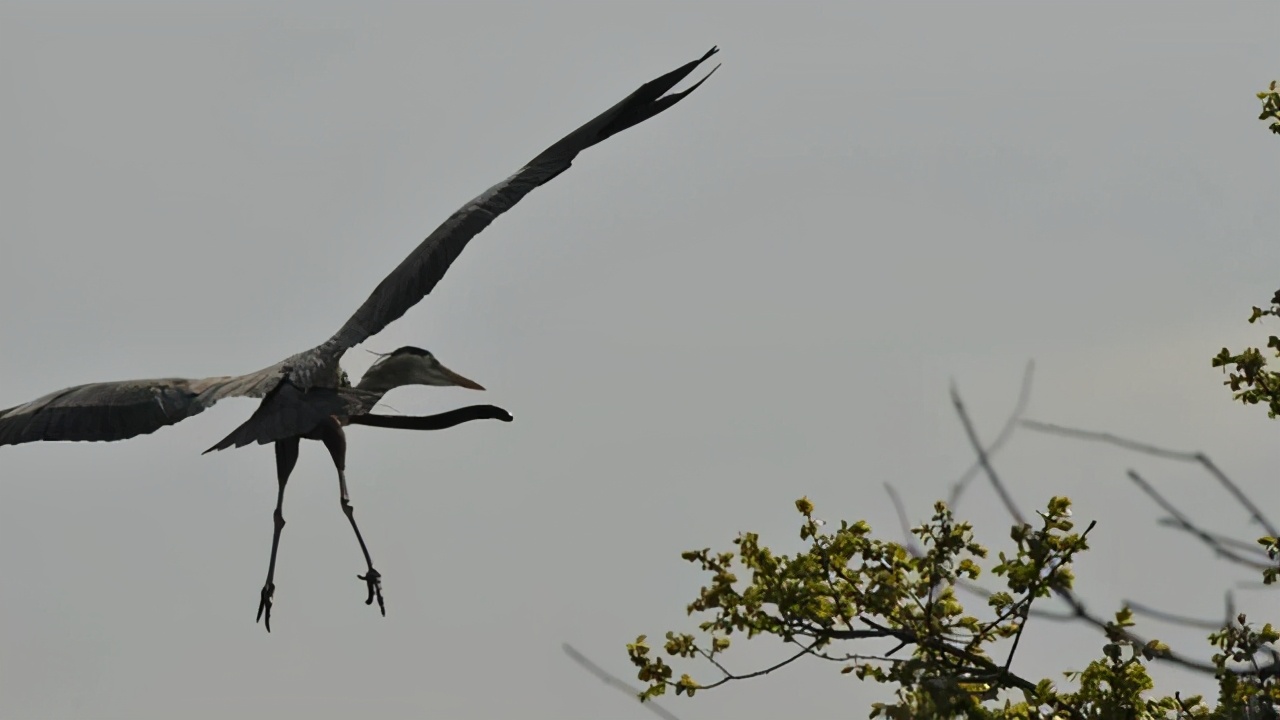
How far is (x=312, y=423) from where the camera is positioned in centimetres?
815

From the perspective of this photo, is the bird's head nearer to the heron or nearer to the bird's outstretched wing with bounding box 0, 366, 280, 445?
the heron

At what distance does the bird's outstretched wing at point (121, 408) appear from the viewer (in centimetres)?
851

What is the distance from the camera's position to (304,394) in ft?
27.2

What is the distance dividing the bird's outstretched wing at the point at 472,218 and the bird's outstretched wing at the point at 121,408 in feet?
1.74

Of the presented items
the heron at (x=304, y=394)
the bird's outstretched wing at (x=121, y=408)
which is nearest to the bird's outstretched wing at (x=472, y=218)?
the heron at (x=304, y=394)

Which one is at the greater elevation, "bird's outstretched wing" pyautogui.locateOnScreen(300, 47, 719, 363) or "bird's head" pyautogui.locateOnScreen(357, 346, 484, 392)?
"bird's outstretched wing" pyautogui.locateOnScreen(300, 47, 719, 363)

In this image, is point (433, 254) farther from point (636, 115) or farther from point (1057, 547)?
point (1057, 547)

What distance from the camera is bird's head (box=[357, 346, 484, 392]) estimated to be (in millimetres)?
8766

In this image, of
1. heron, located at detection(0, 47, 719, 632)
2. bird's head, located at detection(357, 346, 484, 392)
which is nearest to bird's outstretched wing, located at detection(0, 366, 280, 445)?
heron, located at detection(0, 47, 719, 632)

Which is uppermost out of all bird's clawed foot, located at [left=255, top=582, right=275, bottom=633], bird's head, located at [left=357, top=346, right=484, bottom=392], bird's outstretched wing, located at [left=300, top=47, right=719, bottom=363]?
bird's outstretched wing, located at [left=300, top=47, right=719, bottom=363]

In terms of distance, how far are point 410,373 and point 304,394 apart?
0.68 m

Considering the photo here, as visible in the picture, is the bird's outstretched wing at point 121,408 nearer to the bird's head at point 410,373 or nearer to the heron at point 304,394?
the heron at point 304,394

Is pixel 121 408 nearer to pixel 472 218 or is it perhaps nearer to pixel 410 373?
pixel 410 373

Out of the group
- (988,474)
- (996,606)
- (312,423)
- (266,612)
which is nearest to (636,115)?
(312,423)
